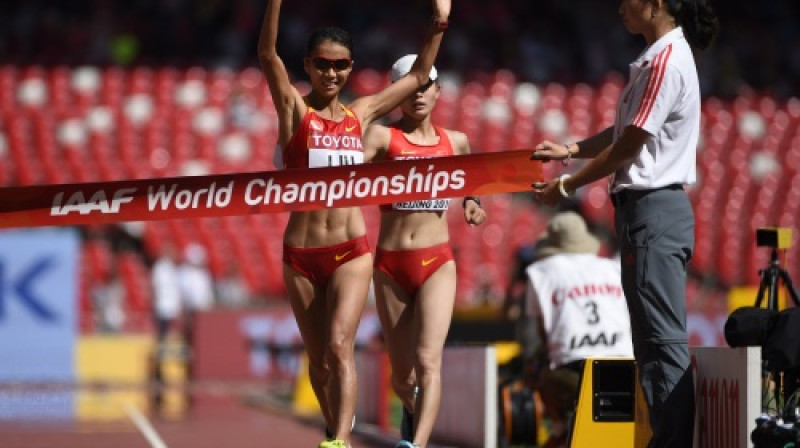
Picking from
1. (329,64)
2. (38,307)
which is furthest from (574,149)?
(38,307)

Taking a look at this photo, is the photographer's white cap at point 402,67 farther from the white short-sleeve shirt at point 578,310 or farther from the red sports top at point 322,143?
the white short-sleeve shirt at point 578,310

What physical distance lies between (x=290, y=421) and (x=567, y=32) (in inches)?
653

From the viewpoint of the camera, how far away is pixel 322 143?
7723 millimetres

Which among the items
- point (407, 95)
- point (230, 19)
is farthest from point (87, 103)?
point (407, 95)

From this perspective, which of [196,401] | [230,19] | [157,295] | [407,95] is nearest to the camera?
[407,95]

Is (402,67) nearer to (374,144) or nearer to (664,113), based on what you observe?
(374,144)

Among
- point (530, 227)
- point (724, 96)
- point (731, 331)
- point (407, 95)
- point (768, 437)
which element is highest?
point (724, 96)

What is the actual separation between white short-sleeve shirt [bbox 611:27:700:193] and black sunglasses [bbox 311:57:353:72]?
158 centimetres

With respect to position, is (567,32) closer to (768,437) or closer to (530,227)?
(530,227)

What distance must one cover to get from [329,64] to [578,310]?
2728 millimetres

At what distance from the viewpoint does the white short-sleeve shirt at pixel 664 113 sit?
6.51m

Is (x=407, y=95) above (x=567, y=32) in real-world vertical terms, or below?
below

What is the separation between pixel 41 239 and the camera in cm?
2094

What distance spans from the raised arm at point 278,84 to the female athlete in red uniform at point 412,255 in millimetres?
959
